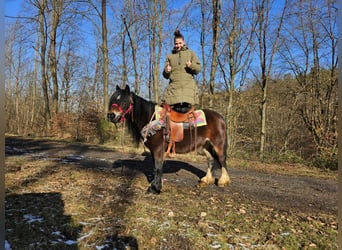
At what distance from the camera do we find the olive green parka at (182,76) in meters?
4.85

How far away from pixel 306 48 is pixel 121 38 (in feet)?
47.6

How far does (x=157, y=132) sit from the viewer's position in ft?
15.4

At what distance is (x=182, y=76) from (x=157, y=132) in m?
Result: 1.31

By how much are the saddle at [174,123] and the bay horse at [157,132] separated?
0.11 m

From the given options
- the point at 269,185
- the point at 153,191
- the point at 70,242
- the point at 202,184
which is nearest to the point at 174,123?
the point at 153,191

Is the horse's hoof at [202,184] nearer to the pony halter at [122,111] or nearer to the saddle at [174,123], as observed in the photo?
the saddle at [174,123]

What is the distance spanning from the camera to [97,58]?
1185 inches

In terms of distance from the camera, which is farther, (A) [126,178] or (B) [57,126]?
(B) [57,126]

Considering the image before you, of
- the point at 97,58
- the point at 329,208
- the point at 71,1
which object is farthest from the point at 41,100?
the point at 329,208

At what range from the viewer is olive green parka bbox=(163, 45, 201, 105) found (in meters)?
4.85

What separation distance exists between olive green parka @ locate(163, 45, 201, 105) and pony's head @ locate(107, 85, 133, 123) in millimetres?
940

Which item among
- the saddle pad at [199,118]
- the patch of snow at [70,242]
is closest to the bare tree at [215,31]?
the saddle pad at [199,118]

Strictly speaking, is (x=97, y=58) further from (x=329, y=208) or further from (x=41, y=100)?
(x=329, y=208)

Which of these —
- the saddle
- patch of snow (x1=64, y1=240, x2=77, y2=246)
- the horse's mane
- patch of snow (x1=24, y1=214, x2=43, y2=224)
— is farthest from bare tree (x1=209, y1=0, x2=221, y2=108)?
patch of snow (x1=64, y1=240, x2=77, y2=246)
